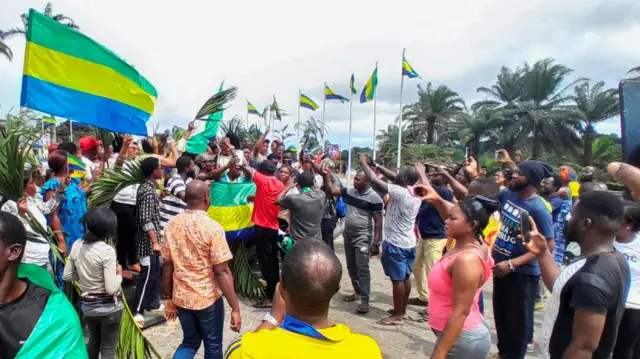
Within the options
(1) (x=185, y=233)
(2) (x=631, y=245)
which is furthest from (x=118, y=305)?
(2) (x=631, y=245)

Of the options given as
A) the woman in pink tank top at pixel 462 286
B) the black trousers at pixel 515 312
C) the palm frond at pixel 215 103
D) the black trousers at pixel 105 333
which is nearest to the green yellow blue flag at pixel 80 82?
the palm frond at pixel 215 103

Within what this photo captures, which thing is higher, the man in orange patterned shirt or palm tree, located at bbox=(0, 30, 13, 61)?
palm tree, located at bbox=(0, 30, 13, 61)

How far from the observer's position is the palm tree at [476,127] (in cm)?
3328

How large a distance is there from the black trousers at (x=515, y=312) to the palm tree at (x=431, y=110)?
118 ft

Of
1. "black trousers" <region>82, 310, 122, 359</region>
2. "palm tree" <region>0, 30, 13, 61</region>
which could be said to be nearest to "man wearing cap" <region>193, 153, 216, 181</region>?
"black trousers" <region>82, 310, 122, 359</region>

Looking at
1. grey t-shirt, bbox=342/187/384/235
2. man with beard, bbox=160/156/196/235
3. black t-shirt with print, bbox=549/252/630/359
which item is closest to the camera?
black t-shirt with print, bbox=549/252/630/359

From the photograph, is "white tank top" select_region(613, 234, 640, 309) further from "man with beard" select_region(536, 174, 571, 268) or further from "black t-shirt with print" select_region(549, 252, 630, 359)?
"man with beard" select_region(536, 174, 571, 268)

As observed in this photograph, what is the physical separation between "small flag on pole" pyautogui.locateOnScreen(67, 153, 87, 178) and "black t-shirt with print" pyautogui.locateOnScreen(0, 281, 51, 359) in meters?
3.39

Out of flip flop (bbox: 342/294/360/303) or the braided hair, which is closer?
the braided hair

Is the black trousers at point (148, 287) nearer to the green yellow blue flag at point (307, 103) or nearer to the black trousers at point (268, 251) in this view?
the black trousers at point (268, 251)

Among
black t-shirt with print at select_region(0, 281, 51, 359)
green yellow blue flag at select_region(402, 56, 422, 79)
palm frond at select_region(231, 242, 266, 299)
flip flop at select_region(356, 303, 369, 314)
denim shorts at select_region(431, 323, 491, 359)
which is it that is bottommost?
flip flop at select_region(356, 303, 369, 314)

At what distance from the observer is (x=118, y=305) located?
3.27 meters

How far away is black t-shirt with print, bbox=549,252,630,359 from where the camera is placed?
6.50ft

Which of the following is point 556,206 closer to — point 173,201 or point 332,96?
point 173,201
